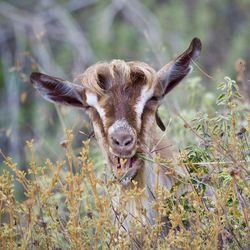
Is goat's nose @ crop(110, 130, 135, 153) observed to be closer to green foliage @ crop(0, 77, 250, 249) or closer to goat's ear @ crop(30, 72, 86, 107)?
green foliage @ crop(0, 77, 250, 249)

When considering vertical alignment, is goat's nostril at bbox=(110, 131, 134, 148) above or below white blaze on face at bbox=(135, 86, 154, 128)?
below

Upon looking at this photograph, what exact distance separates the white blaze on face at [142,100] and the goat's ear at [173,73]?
0.09 meters

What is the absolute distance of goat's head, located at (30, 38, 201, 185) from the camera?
283 inches

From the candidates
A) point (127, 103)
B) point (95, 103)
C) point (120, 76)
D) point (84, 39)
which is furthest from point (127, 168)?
point (84, 39)

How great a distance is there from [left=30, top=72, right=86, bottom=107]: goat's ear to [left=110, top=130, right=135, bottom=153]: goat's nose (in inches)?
32.4

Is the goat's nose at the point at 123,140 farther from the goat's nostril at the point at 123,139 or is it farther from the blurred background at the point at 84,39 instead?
the blurred background at the point at 84,39

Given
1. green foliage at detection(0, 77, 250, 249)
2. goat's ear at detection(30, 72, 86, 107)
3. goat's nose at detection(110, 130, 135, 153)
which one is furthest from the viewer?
goat's ear at detection(30, 72, 86, 107)

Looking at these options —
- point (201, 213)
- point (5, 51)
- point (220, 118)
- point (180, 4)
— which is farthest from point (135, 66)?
point (180, 4)

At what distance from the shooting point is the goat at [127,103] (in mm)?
7207

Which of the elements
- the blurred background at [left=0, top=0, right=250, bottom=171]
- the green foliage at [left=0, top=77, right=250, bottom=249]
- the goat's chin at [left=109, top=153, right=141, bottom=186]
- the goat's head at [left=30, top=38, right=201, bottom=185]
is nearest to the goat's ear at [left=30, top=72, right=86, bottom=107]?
the goat's head at [left=30, top=38, right=201, bottom=185]

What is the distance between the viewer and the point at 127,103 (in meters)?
7.36

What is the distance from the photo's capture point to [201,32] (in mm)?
19234

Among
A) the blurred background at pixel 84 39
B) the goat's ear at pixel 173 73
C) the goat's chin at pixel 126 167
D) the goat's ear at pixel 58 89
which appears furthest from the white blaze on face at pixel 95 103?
the blurred background at pixel 84 39

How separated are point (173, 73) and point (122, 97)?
633mm
